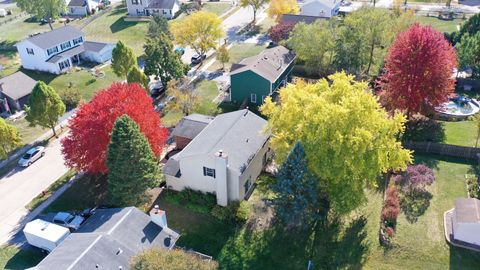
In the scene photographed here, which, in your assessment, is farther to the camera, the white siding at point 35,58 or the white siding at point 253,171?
the white siding at point 35,58

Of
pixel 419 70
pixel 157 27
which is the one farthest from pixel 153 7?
pixel 419 70

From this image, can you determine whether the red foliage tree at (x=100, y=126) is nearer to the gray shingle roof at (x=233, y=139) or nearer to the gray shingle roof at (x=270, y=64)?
the gray shingle roof at (x=233, y=139)

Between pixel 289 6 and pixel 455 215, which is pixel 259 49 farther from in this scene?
pixel 455 215

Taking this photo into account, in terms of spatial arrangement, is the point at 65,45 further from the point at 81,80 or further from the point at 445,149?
the point at 445,149

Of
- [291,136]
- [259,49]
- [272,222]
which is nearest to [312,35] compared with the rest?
[259,49]

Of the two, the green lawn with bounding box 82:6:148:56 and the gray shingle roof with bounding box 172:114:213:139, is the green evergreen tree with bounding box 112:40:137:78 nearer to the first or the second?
the gray shingle roof with bounding box 172:114:213:139

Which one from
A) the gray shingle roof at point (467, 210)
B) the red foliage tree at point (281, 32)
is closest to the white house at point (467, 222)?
the gray shingle roof at point (467, 210)
